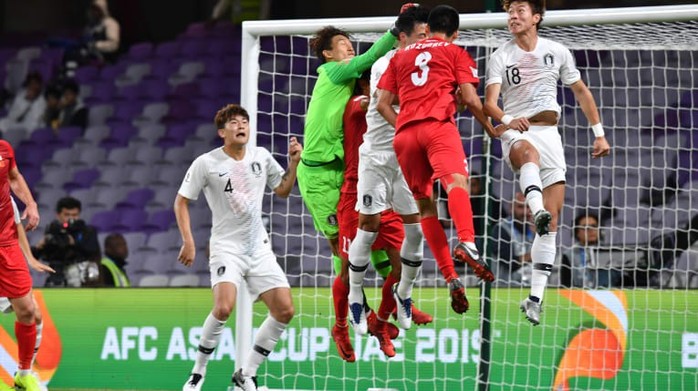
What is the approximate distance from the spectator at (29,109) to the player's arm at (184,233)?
8.05 metres

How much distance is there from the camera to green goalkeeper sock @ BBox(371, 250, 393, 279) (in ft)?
32.2

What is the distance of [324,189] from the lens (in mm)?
9641

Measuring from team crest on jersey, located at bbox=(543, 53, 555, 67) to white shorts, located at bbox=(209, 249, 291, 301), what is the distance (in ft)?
8.21

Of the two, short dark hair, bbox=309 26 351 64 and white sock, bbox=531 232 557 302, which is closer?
white sock, bbox=531 232 557 302

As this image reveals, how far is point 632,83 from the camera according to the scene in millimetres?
13711

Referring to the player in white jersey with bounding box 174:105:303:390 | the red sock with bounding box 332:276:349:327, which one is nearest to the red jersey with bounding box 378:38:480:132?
the player in white jersey with bounding box 174:105:303:390

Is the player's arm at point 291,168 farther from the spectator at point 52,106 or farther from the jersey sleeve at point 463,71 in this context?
the spectator at point 52,106

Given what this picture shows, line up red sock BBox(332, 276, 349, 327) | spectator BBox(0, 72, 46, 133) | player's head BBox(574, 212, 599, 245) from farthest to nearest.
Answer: spectator BBox(0, 72, 46, 133) < player's head BBox(574, 212, 599, 245) < red sock BBox(332, 276, 349, 327)

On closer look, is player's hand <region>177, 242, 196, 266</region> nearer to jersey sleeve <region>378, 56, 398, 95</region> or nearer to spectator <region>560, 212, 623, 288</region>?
jersey sleeve <region>378, 56, 398, 95</region>

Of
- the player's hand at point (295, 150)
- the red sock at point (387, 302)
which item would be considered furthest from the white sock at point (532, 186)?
the player's hand at point (295, 150)

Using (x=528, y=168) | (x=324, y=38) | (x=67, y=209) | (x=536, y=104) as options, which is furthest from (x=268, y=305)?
(x=67, y=209)

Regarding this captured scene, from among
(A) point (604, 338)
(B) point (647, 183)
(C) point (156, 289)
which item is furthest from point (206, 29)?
(A) point (604, 338)

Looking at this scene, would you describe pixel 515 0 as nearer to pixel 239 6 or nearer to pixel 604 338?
pixel 604 338

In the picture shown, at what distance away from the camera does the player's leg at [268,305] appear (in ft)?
31.7
